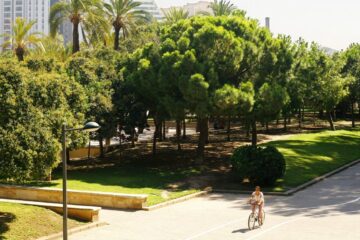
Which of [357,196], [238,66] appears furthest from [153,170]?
[357,196]

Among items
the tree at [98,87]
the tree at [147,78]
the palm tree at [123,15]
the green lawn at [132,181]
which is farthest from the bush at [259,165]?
the palm tree at [123,15]

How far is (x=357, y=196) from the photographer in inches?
A: 1057

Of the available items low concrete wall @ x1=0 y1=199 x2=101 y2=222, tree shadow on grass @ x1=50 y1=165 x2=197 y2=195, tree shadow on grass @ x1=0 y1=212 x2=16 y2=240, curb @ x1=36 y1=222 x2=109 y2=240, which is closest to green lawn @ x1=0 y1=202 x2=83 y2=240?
tree shadow on grass @ x1=0 y1=212 x2=16 y2=240

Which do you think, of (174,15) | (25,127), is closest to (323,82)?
(174,15)

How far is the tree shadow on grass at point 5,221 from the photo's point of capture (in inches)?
747

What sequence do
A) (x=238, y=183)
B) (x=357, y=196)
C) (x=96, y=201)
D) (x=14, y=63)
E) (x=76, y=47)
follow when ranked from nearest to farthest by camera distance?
(x=14, y=63) < (x=96, y=201) < (x=357, y=196) < (x=238, y=183) < (x=76, y=47)

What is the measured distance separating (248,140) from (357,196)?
19.8 meters

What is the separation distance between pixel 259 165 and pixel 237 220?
7664mm

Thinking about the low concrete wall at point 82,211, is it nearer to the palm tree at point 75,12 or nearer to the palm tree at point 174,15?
the palm tree at point 75,12

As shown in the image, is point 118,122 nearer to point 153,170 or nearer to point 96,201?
point 153,170

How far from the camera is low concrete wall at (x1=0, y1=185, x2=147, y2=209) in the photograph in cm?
2442

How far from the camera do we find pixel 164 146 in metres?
44.2

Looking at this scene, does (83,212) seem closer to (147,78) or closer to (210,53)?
(147,78)

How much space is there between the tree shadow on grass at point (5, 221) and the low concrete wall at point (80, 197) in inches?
187
